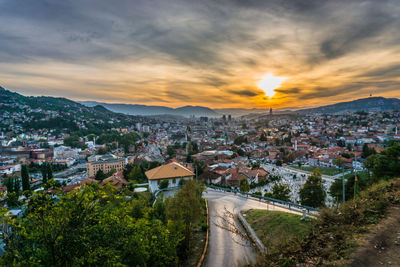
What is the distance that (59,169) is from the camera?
47969 millimetres

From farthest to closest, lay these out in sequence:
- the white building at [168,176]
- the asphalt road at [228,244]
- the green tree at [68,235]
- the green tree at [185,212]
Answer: the white building at [168,176] < the green tree at [185,212] < the asphalt road at [228,244] < the green tree at [68,235]

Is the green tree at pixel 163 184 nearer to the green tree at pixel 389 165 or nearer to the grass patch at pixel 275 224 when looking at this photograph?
the grass patch at pixel 275 224

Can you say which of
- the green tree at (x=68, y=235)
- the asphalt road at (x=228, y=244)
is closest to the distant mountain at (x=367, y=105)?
the asphalt road at (x=228, y=244)

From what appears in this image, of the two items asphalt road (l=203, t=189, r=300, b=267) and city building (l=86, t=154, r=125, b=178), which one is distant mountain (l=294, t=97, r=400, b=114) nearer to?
city building (l=86, t=154, r=125, b=178)

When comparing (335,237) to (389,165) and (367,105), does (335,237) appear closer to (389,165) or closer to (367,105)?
(389,165)

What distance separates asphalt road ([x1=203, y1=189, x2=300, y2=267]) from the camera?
640 centimetres

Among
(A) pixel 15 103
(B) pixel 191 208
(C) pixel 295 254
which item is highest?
(A) pixel 15 103

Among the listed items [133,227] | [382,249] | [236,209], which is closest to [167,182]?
[236,209]

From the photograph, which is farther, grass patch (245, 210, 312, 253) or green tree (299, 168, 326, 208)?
green tree (299, 168, 326, 208)

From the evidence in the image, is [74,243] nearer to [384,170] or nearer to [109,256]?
[109,256]

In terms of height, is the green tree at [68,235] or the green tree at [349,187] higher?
the green tree at [68,235]

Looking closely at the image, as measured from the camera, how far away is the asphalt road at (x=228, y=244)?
6396 mm

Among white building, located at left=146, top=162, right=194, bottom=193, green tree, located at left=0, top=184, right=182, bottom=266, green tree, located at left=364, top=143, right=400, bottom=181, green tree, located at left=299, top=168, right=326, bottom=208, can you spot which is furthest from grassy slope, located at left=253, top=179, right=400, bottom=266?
white building, located at left=146, top=162, right=194, bottom=193

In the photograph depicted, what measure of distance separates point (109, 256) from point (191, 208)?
14.4 feet
